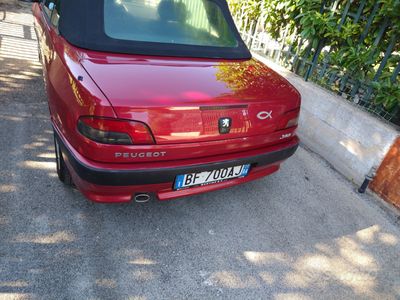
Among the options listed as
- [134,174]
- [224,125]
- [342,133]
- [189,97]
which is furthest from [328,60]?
[134,174]

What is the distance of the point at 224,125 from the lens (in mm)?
1963

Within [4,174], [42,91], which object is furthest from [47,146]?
[42,91]

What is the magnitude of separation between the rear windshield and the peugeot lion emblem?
897mm

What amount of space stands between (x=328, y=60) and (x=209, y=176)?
8.53 ft

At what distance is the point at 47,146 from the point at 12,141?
33cm

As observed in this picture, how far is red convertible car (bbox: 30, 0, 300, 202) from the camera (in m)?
1.76

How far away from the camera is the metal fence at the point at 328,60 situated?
3.28 m

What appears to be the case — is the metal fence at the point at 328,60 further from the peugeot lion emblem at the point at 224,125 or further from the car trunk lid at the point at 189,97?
the peugeot lion emblem at the point at 224,125

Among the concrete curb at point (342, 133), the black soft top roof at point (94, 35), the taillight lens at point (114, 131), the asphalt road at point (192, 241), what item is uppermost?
the black soft top roof at point (94, 35)

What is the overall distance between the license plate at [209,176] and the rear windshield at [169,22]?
43.2 inches

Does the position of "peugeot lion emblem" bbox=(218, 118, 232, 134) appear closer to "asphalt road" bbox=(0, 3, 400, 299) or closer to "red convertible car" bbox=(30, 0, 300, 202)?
"red convertible car" bbox=(30, 0, 300, 202)

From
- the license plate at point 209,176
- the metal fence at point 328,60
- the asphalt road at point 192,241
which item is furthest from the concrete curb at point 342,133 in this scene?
the license plate at point 209,176

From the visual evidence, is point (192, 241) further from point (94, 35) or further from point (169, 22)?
point (169, 22)

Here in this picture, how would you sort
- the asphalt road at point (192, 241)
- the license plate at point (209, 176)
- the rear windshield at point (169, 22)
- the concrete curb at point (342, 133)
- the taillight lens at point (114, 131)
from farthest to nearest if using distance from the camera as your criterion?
the concrete curb at point (342, 133)
the rear windshield at point (169, 22)
the license plate at point (209, 176)
the asphalt road at point (192, 241)
the taillight lens at point (114, 131)
